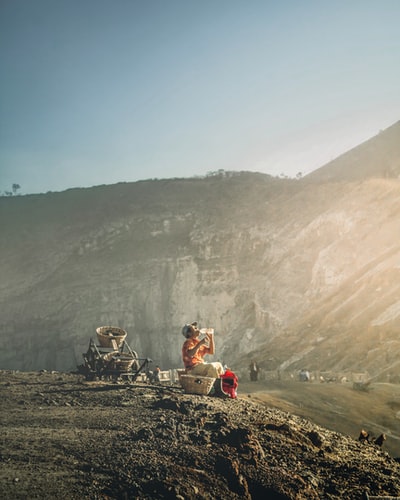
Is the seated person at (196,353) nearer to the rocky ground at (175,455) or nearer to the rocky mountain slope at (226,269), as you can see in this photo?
the rocky ground at (175,455)

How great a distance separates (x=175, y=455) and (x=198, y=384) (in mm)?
4918

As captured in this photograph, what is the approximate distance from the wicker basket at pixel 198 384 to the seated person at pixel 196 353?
8.8 inches

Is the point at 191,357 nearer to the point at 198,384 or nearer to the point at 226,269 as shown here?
the point at 198,384

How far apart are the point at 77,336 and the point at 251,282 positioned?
16.6 m

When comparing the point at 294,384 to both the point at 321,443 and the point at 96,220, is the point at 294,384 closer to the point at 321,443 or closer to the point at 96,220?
the point at 321,443

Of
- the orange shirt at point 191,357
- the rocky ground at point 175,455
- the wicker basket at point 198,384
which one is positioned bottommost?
the rocky ground at point 175,455

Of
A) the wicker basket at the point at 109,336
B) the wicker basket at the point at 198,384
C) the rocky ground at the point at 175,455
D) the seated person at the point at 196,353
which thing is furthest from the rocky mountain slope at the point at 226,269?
the rocky ground at the point at 175,455

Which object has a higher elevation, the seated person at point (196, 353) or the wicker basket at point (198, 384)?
the seated person at point (196, 353)

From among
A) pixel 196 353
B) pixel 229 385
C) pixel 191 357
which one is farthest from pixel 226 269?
pixel 191 357

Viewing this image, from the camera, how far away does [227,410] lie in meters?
11.2

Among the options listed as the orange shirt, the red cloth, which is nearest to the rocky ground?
the red cloth

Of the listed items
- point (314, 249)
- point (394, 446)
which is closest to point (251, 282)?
point (314, 249)

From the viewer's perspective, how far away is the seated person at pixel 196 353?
1290 centimetres

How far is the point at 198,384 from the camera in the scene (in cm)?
1285
